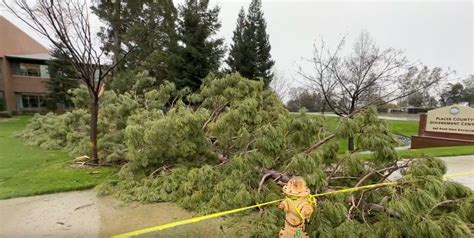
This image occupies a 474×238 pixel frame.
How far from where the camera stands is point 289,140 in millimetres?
4496

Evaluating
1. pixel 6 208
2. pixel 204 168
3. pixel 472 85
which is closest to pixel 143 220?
pixel 204 168

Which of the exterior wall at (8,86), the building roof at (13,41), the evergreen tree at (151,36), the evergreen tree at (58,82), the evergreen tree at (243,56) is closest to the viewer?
the evergreen tree at (151,36)

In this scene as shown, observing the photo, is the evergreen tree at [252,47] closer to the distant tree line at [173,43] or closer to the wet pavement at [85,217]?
the distant tree line at [173,43]

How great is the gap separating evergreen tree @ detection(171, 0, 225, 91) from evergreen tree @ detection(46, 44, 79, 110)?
1183 centimetres

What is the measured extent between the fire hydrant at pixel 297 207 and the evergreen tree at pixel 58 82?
2539cm

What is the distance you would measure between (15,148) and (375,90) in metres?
12.6

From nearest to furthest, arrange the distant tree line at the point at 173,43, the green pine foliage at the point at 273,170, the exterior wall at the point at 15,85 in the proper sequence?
the green pine foliage at the point at 273,170 → the distant tree line at the point at 173,43 → the exterior wall at the point at 15,85

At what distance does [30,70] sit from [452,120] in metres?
32.1

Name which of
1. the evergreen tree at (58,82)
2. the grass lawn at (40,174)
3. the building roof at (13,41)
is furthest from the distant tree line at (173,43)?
the building roof at (13,41)

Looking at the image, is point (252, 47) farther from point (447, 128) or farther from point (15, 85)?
point (15, 85)

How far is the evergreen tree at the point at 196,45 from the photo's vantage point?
1712 centimetres

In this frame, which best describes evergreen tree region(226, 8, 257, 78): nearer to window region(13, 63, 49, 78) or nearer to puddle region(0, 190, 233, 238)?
puddle region(0, 190, 233, 238)

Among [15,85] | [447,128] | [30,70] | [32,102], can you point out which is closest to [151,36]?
[447,128]

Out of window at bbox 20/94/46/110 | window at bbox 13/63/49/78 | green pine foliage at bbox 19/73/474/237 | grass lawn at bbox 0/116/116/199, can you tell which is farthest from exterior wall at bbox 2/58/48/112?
green pine foliage at bbox 19/73/474/237
